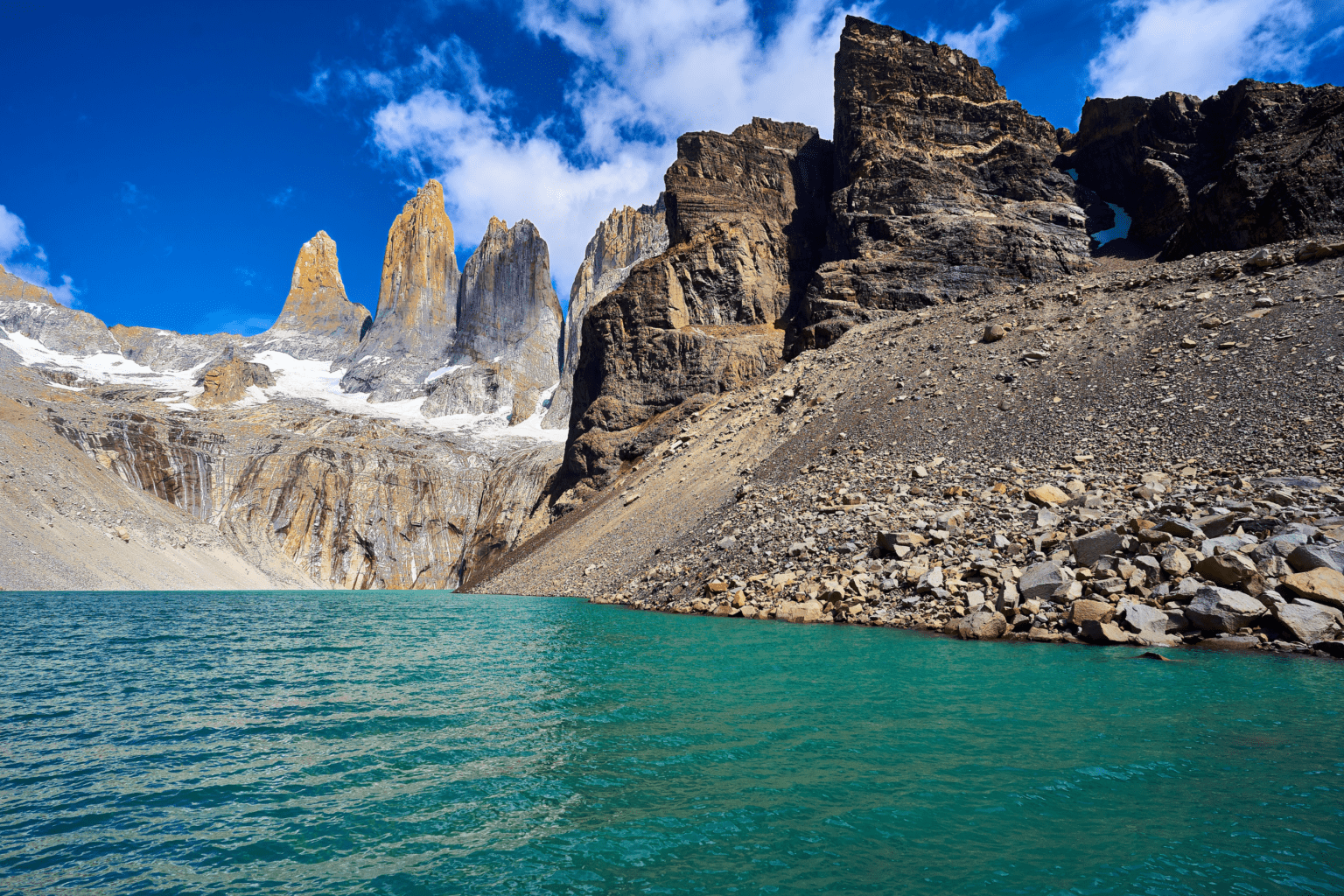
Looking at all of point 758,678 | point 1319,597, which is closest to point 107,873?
point 758,678


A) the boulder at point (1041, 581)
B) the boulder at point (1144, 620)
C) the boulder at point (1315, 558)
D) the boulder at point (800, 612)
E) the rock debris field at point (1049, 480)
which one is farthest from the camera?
the boulder at point (800, 612)

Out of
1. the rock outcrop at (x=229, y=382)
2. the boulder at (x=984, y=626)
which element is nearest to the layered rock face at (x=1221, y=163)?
the boulder at (x=984, y=626)

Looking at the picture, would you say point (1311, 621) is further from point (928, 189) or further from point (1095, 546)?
point (928, 189)

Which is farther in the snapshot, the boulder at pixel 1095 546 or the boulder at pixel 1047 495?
the boulder at pixel 1047 495

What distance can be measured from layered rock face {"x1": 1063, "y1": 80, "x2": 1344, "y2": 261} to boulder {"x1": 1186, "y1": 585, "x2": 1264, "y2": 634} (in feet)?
106

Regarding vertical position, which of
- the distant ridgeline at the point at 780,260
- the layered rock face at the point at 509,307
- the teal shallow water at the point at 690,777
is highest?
the layered rock face at the point at 509,307

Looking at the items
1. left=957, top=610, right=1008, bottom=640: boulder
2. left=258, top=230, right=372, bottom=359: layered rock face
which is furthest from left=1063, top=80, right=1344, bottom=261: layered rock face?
left=258, top=230, right=372, bottom=359: layered rock face

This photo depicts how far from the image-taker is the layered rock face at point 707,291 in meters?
53.2

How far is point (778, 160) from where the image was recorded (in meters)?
60.5

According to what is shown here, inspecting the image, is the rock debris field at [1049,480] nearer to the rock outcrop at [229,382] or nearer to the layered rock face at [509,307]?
the rock outcrop at [229,382]

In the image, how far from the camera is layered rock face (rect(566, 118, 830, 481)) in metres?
53.2

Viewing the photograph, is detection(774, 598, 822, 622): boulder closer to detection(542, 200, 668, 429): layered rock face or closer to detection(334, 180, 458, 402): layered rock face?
detection(542, 200, 668, 429): layered rock face

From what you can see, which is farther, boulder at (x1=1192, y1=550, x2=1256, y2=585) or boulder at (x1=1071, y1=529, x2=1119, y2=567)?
boulder at (x1=1071, y1=529, x2=1119, y2=567)

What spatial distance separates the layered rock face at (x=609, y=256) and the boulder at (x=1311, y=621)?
122 metres
